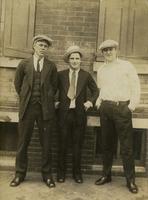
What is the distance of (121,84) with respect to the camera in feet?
19.3

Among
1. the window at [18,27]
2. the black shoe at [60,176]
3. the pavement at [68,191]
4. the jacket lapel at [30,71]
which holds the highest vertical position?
the window at [18,27]

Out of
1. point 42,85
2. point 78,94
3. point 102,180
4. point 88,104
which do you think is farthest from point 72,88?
point 102,180

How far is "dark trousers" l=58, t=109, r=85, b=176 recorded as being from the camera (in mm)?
6059

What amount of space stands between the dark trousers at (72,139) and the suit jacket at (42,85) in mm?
282

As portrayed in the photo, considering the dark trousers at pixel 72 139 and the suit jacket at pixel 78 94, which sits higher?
the suit jacket at pixel 78 94

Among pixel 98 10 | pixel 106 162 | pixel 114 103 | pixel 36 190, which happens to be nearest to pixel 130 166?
pixel 106 162

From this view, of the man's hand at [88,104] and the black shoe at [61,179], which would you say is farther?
the black shoe at [61,179]

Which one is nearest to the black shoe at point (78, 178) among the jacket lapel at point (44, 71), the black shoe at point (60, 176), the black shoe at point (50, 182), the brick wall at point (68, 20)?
the black shoe at point (60, 176)

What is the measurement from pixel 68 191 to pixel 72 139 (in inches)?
29.1

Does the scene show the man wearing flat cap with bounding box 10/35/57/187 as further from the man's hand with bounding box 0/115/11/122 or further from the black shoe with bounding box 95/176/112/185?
the man's hand with bounding box 0/115/11/122

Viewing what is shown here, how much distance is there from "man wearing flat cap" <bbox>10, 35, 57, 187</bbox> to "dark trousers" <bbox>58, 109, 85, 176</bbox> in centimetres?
22

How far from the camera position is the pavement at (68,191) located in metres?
5.70

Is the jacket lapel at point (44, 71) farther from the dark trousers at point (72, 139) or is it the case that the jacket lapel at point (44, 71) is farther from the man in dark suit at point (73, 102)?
the dark trousers at point (72, 139)

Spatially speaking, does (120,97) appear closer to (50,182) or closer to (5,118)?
(50,182)
